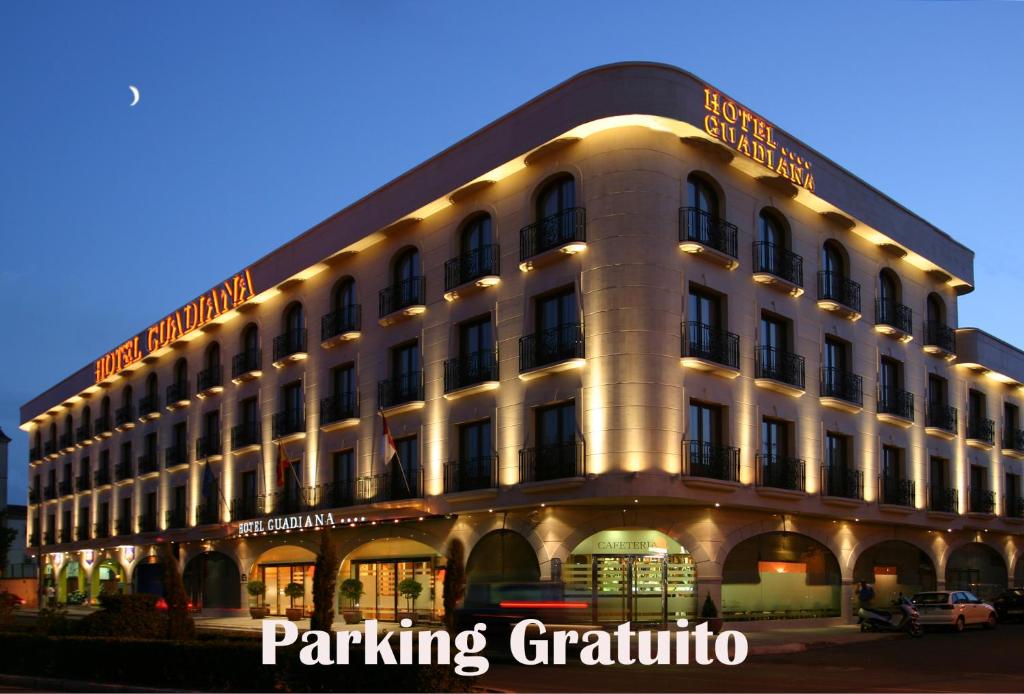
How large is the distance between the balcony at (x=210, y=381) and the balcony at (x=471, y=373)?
18904 mm

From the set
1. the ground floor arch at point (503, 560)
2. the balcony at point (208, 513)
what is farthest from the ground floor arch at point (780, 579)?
the balcony at point (208, 513)

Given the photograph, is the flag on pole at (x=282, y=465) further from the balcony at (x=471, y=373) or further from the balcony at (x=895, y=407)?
the balcony at (x=895, y=407)

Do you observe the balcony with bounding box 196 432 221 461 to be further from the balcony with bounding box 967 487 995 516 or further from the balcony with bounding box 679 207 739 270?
the balcony with bounding box 967 487 995 516

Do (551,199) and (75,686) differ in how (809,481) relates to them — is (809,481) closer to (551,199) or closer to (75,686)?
(551,199)

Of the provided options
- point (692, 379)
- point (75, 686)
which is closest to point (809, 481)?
point (692, 379)

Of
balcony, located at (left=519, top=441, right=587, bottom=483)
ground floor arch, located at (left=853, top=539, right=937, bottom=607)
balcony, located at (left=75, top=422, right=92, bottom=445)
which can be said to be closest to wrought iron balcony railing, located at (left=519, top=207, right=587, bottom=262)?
balcony, located at (left=519, top=441, right=587, bottom=483)

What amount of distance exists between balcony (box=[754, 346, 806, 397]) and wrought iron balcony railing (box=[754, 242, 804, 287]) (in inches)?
96.4

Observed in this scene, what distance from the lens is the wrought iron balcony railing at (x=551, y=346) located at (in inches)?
1280

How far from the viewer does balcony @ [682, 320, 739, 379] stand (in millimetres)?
32250

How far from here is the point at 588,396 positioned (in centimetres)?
3191

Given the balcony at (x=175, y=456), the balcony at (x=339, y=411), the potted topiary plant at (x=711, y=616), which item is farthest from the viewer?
the balcony at (x=175, y=456)

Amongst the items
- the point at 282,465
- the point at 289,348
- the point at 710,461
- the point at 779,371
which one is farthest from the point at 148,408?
the point at 710,461

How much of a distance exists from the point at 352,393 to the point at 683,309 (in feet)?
51.5

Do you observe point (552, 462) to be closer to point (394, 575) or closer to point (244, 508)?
point (394, 575)
